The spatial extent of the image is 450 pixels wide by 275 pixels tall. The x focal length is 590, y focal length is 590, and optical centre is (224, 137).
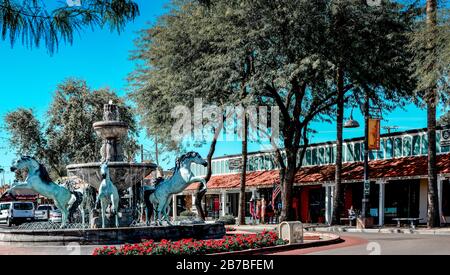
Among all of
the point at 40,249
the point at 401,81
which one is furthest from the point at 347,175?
the point at 40,249

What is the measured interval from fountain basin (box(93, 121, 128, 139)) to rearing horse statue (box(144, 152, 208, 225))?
3.49 metres

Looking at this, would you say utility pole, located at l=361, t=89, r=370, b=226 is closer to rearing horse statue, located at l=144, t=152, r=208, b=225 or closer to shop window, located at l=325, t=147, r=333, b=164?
shop window, located at l=325, t=147, r=333, b=164

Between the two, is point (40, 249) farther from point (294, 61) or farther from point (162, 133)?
point (162, 133)

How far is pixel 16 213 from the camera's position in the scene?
46094mm

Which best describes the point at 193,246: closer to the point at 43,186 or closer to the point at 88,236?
the point at 88,236

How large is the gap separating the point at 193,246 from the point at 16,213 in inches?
1348

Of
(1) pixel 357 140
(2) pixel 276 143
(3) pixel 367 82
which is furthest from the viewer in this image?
(1) pixel 357 140

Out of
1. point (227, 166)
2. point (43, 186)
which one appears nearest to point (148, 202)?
point (43, 186)

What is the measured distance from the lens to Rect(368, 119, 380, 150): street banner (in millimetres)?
32219

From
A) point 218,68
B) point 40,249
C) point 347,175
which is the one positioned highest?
point 218,68

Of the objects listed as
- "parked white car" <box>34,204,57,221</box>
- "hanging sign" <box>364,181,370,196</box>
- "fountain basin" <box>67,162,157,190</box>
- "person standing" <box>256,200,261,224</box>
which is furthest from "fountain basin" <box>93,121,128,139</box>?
"parked white car" <box>34,204,57,221</box>

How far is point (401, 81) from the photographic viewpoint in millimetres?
31625
